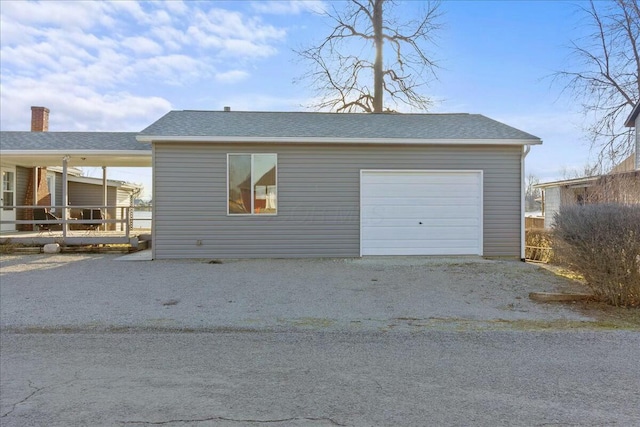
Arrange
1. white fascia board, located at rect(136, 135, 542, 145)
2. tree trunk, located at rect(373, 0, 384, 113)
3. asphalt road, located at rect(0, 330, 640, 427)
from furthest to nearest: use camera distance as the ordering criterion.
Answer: tree trunk, located at rect(373, 0, 384, 113) < white fascia board, located at rect(136, 135, 542, 145) < asphalt road, located at rect(0, 330, 640, 427)

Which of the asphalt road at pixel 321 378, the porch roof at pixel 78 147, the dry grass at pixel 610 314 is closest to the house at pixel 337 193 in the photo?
the porch roof at pixel 78 147

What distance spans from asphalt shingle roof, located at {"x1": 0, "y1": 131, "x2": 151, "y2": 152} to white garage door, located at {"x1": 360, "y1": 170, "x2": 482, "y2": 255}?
659 cm

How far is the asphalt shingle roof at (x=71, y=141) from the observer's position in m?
11.6

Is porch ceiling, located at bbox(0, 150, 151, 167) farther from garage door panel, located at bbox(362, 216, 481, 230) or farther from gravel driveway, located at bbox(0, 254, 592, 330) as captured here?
garage door panel, located at bbox(362, 216, 481, 230)

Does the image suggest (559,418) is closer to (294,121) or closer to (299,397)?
(299,397)

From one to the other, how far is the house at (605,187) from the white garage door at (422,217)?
1.91 meters

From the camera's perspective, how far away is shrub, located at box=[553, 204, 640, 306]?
564cm

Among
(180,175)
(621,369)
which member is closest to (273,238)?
(180,175)

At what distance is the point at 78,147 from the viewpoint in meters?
11.6

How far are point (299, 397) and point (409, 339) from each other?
1.83 m

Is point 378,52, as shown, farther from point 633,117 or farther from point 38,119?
point 38,119

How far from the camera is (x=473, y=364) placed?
386 centimetres

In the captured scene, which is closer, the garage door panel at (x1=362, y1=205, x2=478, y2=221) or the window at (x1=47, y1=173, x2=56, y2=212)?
the garage door panel at (x1=362, y1=205, x2=478, y2=221)

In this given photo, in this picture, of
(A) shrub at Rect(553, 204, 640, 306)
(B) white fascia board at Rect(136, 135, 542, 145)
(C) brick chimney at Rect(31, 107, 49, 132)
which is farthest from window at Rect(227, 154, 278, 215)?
(C) brick chimney at Rect(31, 107, 49, 132)
